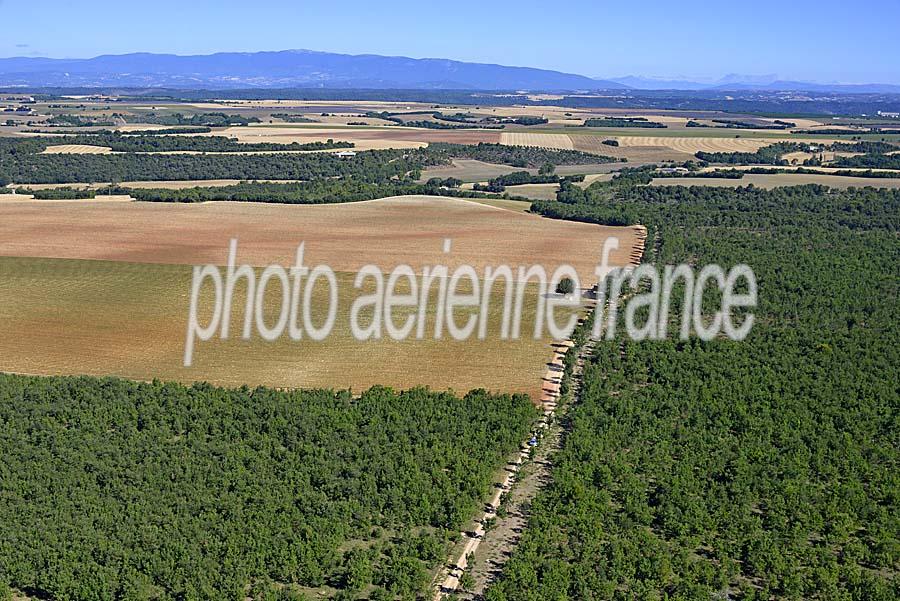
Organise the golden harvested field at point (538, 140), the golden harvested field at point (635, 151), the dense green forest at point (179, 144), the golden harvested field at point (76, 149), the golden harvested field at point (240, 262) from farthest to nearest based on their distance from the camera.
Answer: the golden harvested field at point (538, 140)
the golden harvested field at point (635, 151)
the dense green forest at point (179, 144)
the golden harvested field at point (76, 149)
the golden harvested field at point (240, 262)

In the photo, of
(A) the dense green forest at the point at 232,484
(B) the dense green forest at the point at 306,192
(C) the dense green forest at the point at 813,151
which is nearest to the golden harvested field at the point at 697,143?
(C) the dense green forest at the point at 813,151

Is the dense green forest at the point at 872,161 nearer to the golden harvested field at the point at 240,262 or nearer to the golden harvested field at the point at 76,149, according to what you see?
the golden harvested field at the point at 240,262

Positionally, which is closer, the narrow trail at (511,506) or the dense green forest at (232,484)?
the dense green forest at (232,484)

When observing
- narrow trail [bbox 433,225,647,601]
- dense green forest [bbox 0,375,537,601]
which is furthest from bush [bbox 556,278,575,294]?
dense green forest [bbox 0,375,537,601]

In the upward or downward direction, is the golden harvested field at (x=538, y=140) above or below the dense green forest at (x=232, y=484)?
above

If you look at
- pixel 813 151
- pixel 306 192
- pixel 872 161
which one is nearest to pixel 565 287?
pixel 306 192

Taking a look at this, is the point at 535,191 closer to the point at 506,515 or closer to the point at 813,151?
the point at 813,151

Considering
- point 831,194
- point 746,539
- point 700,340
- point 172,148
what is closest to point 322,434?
point 746,539
